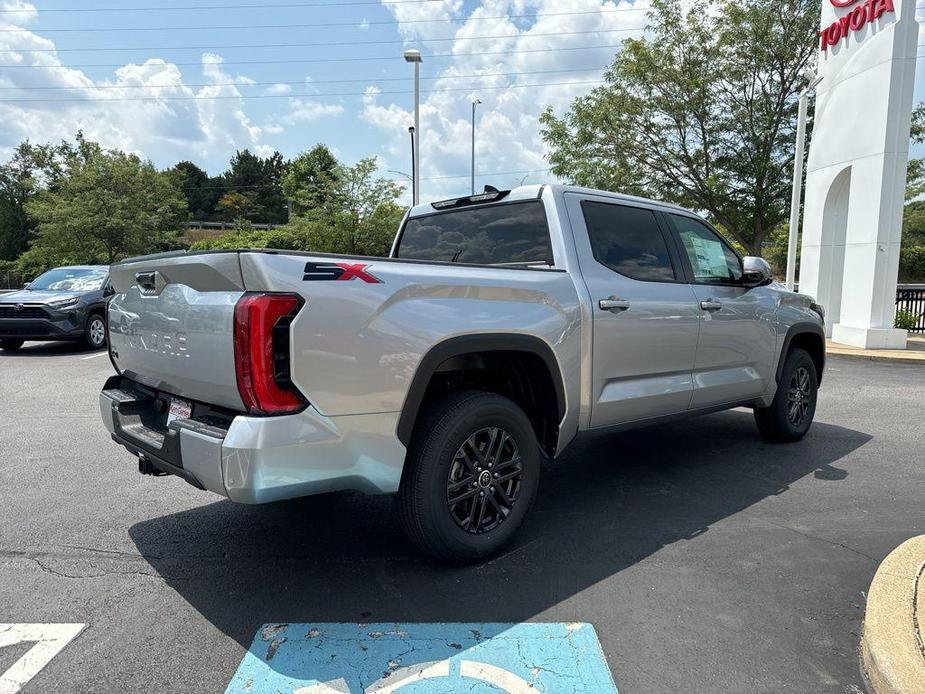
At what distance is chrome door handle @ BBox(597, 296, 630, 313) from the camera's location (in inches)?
153

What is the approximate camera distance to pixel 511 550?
3596mm

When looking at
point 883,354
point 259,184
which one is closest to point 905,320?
point 883,354

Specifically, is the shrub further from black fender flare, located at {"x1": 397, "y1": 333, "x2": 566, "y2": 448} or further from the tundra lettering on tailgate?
the tundra lettering on tailgate

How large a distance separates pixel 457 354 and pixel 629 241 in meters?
1.75

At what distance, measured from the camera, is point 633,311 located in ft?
13.4

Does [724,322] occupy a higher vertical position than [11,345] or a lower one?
higher

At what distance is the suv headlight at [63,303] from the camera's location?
1169 cm

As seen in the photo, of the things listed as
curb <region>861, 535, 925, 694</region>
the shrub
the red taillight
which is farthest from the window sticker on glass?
the shrub

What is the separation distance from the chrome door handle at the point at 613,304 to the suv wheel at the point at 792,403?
2.36m

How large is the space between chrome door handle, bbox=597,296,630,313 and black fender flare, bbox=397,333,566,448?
51 centimetres

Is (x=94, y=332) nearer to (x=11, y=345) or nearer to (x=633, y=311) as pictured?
(x=11, y=345)

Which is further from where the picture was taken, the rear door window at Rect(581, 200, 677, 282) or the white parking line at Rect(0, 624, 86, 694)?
the rear door window at Rect(581, 200, 677, 282)

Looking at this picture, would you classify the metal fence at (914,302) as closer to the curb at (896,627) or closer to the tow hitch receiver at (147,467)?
the curb at (896,627)

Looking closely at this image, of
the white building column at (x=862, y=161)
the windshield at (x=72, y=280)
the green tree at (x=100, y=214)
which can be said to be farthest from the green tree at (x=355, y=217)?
the white building column at (x=862, y=161)
